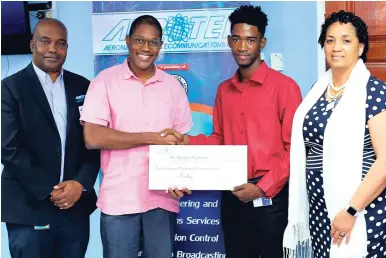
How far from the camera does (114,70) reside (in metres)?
2.62

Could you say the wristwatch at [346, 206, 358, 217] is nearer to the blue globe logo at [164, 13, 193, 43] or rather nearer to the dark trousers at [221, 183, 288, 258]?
the dark trousers at [221, 183, 288, 258]

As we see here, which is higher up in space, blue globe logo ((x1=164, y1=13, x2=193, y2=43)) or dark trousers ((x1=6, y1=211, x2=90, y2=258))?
blue globe logo ((x1=164, y1=13, x2=193, y2=43))

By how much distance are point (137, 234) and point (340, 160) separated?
3.73ft

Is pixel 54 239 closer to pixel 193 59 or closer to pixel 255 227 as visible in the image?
pixel 255 227

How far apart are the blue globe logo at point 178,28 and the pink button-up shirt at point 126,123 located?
2.57 feet

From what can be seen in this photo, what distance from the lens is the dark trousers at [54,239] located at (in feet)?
8.26

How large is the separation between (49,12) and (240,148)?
1884 mm

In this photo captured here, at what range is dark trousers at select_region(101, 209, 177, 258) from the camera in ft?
8.11

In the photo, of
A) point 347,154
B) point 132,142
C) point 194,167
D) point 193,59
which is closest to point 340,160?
point 347,154

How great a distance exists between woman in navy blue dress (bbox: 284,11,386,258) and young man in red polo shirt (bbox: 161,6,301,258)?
0.14m

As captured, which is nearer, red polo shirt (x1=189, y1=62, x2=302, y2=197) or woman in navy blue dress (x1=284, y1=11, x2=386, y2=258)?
woman in navy blue dress (x1=284, y1=11, x2=386, y2=258)

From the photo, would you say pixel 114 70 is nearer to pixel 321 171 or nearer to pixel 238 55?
pixel 238 55

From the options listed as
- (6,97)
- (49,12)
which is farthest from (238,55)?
(49,12)

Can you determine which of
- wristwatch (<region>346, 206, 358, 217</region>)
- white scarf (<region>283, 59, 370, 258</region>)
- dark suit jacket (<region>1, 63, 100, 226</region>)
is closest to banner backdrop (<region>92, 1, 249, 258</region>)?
dark suit jacket (<region>1, 63, 100, 226</region>)
